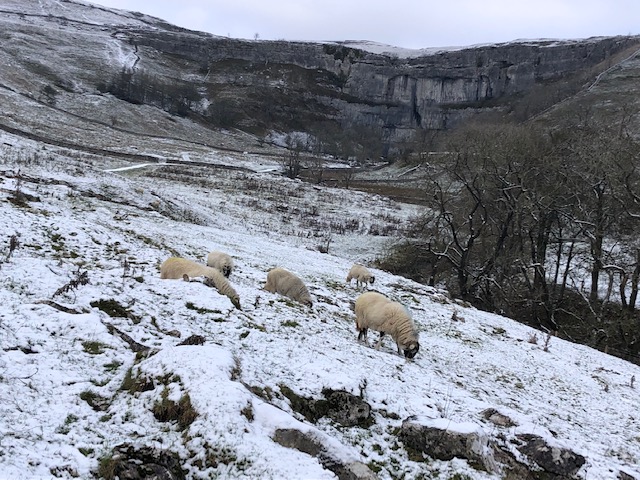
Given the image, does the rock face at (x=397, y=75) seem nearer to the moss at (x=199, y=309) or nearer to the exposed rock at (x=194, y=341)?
the moss at (x=199, y=309)

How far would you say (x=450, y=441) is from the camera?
6.39m

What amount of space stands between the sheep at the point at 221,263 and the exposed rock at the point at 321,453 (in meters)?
9.76

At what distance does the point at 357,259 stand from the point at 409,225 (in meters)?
12.7

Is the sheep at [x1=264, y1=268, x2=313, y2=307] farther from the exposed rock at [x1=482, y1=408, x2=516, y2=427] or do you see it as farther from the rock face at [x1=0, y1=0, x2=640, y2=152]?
the rock face at [x1=0, y1=0, x2=640, y2=152]

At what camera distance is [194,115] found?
450 ft

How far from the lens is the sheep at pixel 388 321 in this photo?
11.0 meters

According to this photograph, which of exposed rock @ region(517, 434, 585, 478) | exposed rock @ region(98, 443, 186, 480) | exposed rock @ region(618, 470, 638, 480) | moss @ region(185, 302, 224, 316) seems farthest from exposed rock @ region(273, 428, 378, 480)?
moss @ region(185, 302, 224, 316)

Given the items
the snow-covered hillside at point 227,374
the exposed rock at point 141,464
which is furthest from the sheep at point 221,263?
the exposed rock at point 141,464

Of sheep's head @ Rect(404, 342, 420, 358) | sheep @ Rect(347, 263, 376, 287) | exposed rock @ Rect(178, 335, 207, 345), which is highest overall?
exposed rock @ Rect(178, 335, 207, 345)

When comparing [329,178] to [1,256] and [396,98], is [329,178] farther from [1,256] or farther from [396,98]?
[396,98]

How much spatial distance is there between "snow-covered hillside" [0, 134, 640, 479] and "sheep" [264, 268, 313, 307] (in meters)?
0.92

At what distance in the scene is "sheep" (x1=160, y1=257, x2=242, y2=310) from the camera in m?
11.3

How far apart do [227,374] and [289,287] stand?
25.4ft

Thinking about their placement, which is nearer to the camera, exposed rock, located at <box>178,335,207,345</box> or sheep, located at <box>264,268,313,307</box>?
exposed rock, located at <box>178,335,207,345</box>
